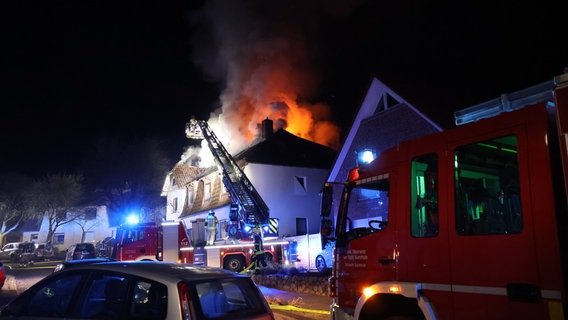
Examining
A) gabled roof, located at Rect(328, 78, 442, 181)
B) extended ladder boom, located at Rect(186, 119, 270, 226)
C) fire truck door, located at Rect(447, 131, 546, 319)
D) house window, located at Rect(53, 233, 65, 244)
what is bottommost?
house window, located at Rect(53, 233, 65, 244)

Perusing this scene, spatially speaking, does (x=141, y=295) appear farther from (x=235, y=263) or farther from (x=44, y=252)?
(x=44, y=252)

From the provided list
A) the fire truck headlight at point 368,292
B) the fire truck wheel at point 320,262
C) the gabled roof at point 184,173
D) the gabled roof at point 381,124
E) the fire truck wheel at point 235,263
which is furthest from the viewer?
the gabled roof at point 184,173

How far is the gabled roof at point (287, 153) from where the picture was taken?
25391mm

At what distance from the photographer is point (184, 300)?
3.46 metres

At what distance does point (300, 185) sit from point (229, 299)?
22499 millimetres

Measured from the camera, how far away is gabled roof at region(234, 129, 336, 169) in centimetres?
2539

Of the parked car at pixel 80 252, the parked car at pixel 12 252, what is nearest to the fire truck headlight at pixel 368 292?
the parked car at pixel 80 252

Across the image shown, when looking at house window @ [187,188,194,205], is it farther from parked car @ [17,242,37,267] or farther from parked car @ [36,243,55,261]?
parked car @ [36,243,55,261]

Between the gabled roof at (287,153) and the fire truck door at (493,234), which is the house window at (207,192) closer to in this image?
the gabled roof at (287,153)

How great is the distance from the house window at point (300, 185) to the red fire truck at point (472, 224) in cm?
2077

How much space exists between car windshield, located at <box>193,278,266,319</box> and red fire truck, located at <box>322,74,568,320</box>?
131 cm

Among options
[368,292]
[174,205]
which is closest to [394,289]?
[368,292]

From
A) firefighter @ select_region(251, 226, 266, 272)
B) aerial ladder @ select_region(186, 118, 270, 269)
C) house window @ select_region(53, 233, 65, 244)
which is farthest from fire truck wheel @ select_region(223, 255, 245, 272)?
house window @ select_region(53, 233, 65, 244)

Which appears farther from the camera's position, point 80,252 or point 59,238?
point 59,238
